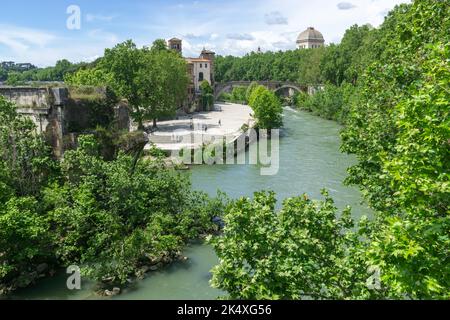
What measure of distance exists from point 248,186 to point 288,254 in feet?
55.9

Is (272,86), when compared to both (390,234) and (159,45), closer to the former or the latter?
(159,45)

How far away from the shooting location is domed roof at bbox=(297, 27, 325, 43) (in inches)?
5723

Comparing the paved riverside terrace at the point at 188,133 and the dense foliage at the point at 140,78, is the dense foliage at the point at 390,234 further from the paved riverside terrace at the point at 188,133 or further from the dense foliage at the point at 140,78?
the dense foliage at the point at 140,78

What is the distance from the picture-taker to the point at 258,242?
27.2 feet

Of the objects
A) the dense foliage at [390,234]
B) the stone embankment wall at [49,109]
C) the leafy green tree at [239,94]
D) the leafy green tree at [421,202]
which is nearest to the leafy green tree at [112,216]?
the stone embankment wall at [49,109]

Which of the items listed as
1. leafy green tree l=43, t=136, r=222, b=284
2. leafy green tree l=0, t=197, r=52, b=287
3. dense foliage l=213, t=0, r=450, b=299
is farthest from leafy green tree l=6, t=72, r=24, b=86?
dense foliage l=213, t=0, r=450, b=299

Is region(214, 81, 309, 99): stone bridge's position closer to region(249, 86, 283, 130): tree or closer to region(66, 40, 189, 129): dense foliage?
region(249, 86, 283, 130): tree

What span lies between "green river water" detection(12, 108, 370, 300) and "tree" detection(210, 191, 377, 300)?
571 centimetres

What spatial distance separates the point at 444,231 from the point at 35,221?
11.7 metres

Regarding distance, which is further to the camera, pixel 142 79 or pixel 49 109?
pixel 142 79

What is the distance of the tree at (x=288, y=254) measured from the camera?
7.70 meters

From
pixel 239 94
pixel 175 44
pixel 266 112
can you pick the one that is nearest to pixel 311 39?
pixel 239 94

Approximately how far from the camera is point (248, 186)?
82.9ft

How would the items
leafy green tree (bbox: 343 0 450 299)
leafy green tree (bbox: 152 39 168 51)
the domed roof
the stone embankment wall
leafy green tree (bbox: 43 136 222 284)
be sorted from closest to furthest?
leafy green tree (bbox: 343 0 450 299), leafy green tree (bbox: 43 136 222 284), the stone embankment wall, leafy green tree (bbox: 152 39 168 51), the domed roof
